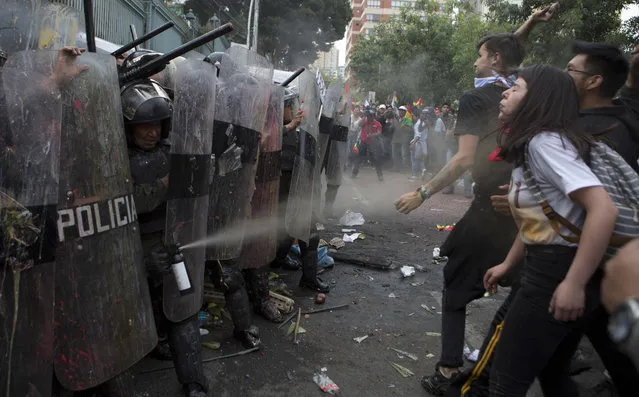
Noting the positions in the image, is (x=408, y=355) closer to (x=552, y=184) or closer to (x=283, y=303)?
(x=283, y=303)

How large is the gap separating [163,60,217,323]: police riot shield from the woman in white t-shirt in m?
1.44

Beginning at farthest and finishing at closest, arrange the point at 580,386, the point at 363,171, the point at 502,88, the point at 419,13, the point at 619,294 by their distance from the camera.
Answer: the point at 419,13 → the point at 363,171 → the point at 580,386 → the point at 502,88 → the point at 619,294

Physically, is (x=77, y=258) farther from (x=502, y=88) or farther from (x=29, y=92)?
(x=502, y=88)

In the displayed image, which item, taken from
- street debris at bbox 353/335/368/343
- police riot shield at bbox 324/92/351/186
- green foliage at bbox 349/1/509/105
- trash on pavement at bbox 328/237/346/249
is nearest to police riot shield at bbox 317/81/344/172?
police riot shield at bbox 324/92/351/186

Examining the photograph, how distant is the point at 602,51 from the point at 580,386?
2088 millimetres

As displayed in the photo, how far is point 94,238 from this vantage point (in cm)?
199

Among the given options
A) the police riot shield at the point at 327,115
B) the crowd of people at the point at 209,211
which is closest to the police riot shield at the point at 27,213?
the crowd of people at the point at 209,211

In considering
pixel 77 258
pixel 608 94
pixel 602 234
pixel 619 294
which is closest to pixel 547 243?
pixel 602 234

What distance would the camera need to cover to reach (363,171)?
17.0 meters

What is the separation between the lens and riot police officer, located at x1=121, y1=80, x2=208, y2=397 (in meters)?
2.41

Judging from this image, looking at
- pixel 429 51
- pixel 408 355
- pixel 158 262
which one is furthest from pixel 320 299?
pixel 429 51

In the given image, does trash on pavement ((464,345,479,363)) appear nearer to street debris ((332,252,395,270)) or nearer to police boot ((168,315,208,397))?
police boot ((168,315,208,397))

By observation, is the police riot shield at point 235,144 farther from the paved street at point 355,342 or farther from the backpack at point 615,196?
the backpack at point 615,196

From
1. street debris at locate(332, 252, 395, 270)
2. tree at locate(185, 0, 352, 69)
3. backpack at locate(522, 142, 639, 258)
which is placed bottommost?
street debris at locate(332, 252, 395, 270)
